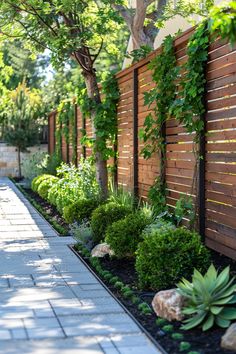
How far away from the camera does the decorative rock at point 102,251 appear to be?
24.5 feet

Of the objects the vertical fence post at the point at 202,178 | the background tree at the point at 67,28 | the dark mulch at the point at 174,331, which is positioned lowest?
the dark mulch at the point at 174,331

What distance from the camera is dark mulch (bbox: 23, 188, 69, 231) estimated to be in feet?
35.9

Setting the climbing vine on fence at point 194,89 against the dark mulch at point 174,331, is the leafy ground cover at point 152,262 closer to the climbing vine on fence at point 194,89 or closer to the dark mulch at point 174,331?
the dark mulch at point 174,331

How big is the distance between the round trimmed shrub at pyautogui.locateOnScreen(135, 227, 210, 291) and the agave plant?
942 mm

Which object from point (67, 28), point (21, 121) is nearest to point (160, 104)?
point (67, 28)

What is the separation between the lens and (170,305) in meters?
4.88

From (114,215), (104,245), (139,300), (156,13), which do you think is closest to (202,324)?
(139,300)

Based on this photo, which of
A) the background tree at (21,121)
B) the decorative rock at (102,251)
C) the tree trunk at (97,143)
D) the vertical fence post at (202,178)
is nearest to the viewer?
the vertical fence post at (202,178)

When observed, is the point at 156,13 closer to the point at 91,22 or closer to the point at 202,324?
the point at 91,22

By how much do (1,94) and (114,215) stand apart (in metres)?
17.8

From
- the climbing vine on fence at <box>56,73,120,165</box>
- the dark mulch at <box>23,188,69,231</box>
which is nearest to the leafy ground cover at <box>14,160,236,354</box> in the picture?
the dark mulch at <box>23,188,69,231</box>

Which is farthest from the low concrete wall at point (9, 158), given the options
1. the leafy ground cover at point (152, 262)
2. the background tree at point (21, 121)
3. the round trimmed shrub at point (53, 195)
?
the leafy ground cover at point (152, 262)

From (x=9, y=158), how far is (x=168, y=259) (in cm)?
1951

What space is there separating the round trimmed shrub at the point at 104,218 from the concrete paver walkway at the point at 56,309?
44 cm
